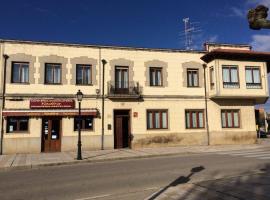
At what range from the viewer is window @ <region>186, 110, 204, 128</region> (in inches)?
965

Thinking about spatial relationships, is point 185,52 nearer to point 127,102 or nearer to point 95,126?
point 127,102

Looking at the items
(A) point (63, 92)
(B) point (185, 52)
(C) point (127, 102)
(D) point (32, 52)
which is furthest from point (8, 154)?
(B) point (185, 52)

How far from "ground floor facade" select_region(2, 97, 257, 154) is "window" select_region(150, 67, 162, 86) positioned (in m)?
1.35

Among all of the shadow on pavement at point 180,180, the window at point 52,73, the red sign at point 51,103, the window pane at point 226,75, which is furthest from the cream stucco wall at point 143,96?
the shadow on pavement at point 180,180

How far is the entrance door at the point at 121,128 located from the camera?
75.9 feet

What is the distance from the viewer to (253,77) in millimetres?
25000

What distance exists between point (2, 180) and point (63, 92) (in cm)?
1126

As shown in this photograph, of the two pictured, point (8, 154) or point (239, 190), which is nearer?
point (239, 190)

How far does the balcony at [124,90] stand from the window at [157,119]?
1.84m

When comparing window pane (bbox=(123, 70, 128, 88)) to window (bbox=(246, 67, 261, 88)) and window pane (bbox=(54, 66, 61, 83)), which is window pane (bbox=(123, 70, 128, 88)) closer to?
window pane (bbox=(54, 66, 61, 83))

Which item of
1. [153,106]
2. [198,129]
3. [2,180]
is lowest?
[2,180]

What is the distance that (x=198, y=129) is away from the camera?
80.5ft

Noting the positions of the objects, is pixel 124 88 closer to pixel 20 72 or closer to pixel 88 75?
pixel 88 75

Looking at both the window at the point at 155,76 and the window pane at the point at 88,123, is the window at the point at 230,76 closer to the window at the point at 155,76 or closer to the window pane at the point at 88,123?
the window at the point at 155,76
